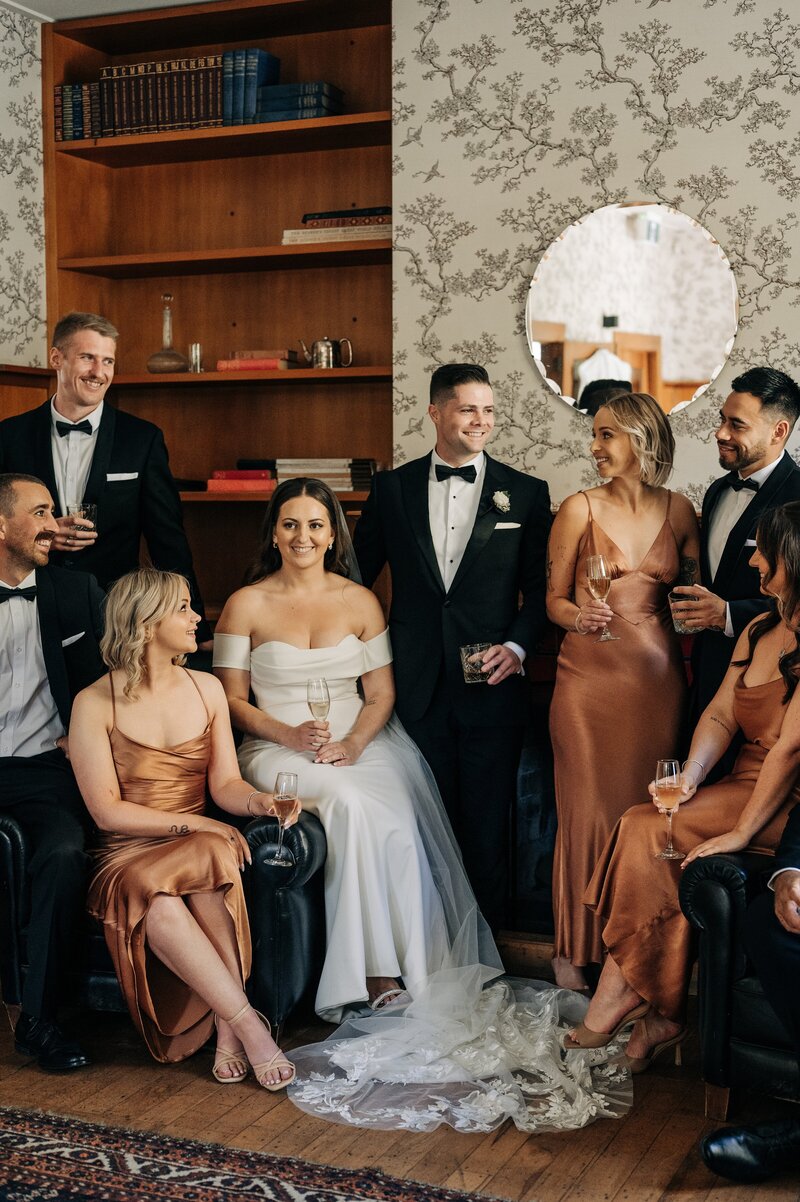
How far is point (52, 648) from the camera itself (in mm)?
3613

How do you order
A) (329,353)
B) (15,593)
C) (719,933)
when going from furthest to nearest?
(329,353)
(15,593)
(719,933)

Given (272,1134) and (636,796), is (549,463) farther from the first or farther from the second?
(272,1134)

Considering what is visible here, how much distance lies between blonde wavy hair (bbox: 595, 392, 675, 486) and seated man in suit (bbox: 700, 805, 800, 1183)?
1.18 metres

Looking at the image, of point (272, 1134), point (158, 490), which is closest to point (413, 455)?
point (158, 490)

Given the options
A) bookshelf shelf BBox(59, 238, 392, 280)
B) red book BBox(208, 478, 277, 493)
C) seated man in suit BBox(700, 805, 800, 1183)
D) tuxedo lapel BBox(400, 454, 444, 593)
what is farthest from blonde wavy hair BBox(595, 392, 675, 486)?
red book BBox(208, 478, 277, 493)

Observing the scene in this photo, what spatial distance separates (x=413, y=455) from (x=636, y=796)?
186 centimetres

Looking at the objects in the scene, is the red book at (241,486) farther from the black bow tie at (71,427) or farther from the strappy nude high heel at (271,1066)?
the strappy nude high heel at (271,1066)

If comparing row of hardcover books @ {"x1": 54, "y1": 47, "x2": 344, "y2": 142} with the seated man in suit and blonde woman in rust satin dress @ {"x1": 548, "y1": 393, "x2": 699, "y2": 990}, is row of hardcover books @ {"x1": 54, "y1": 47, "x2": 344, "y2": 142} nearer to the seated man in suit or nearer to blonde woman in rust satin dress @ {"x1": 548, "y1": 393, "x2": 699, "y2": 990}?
blonde woman in rust satin dress @ {"x1": 548, "y1": 393, "x2": 699, "y2": 990}

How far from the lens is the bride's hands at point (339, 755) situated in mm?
3508

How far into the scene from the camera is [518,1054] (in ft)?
10.4

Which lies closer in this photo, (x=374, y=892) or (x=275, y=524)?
(x=374, y=892)

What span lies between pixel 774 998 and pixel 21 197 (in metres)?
4.21

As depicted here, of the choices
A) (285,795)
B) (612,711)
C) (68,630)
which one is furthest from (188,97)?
(285,795)

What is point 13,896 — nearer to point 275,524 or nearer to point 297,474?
point 275,524
